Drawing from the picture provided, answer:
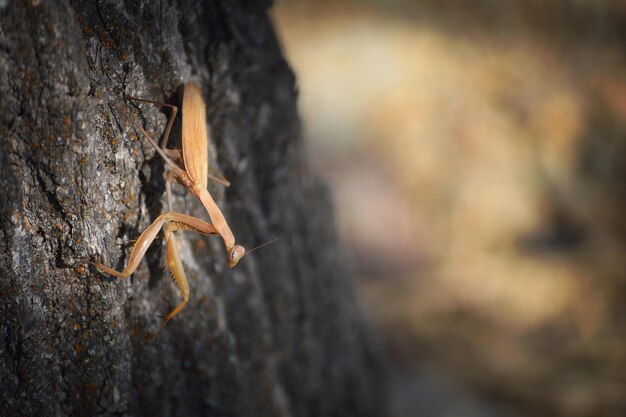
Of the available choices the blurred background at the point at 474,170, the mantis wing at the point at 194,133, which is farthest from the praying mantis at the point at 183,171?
the blurred background at the point at 474,170

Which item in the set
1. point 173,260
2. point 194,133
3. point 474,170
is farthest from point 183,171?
point 474,170

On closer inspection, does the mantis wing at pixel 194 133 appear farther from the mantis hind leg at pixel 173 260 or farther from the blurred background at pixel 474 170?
the blurred background at pixel 474 170

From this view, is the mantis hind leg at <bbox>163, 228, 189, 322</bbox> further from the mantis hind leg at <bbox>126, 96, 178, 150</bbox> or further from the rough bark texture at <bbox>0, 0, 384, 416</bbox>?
the mantis hind leg at <bbox>126, 96, 178, 150</bbox>

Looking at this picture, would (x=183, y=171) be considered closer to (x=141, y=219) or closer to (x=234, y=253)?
(x=141, y=219)

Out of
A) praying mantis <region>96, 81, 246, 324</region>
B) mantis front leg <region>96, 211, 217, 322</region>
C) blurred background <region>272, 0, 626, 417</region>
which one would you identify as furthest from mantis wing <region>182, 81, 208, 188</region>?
blurred background <region>272, 0, 626, 417</region>

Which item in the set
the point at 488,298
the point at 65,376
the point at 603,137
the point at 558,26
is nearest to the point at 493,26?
the point at 558,26

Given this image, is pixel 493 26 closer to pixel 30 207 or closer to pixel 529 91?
pixel 529 91
